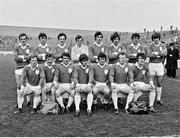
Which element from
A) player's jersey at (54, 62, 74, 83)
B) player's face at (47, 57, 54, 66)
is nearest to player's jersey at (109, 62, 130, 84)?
player's jersey at (54, 62, 74, 83)

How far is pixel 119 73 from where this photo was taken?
19.8 ft

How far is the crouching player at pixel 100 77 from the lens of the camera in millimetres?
5914

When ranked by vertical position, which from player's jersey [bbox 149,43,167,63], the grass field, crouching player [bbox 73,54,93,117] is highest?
player's jersey [bbox 149,43,167,63]

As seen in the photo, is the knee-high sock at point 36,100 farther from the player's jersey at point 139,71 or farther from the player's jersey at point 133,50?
the player's jersey at point 133,50

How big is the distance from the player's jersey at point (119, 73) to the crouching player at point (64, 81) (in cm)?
92

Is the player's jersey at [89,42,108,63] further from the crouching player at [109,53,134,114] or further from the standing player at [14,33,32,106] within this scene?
Answer: the standing player at [14,33,32,106]

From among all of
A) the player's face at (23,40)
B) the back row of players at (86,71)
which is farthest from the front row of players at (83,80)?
the player's face at (23,40)

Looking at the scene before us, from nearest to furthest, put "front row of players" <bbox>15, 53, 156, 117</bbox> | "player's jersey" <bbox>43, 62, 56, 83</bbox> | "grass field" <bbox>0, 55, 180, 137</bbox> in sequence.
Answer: "grass field" <bbox>0, 55, 180, 137</bbox> < "front row of players" <bbox>15, 53, 156, 117</bbox> < "player's jersey" <bbox>43, 62, 56, 83</bbox>

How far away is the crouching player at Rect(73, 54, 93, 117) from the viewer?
5.74 meters

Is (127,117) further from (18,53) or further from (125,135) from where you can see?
(18,53)

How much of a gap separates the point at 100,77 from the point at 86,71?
35cm

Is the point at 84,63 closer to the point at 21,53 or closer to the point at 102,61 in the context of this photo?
the point at 102,61

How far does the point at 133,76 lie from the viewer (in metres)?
6.13

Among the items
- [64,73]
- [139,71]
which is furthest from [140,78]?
[64,73]
